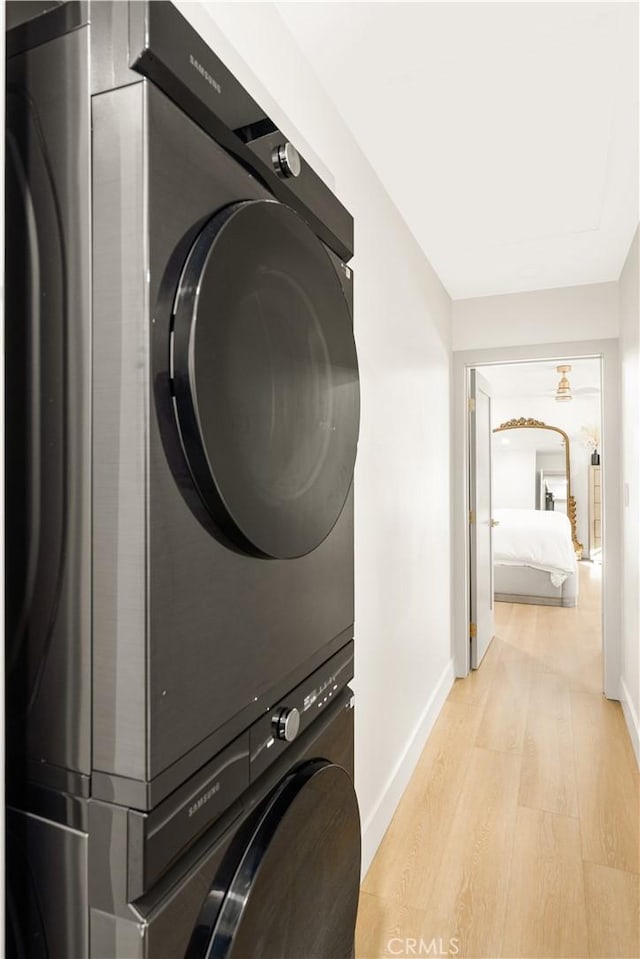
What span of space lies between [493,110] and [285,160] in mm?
1460

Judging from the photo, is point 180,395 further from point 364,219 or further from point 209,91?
point 364,219

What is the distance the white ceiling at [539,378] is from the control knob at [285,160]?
5.13 meters

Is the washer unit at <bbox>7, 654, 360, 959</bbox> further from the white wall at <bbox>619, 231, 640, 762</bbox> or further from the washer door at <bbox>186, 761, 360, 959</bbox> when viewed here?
the white wall at <bbox>619, 231, 640, 762</bbox>

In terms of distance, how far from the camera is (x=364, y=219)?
2074 mm

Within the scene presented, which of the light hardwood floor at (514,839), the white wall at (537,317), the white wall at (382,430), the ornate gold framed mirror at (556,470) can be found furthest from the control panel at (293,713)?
the ornate gold framed mirror at (556,470)

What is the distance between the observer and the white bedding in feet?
19.0

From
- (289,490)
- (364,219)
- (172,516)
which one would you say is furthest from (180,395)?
(364,219)

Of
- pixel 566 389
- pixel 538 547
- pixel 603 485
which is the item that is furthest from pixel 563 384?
pixel 603 485

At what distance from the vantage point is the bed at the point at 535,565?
19.0 feet

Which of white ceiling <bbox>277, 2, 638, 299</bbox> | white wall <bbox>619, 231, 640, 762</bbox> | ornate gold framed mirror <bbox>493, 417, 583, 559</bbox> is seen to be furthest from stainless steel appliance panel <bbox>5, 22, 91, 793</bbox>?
ornate gold framed mirror <bbox>493, 417, 583, 559</bbox>

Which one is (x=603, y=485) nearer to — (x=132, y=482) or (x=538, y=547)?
(x=538, y=547)

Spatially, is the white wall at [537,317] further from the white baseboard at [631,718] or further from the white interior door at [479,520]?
the white baseboard at [631,718]

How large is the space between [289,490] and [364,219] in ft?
5.27

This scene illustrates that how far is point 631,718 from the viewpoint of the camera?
300cm
